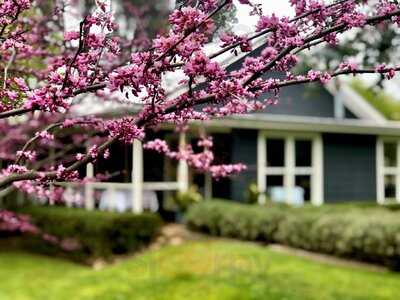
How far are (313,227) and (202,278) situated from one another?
2.82 metres

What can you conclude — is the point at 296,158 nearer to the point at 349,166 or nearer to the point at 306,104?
the point at 349,166

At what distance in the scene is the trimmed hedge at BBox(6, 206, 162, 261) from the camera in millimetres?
11391

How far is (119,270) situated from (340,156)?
8.65 meters

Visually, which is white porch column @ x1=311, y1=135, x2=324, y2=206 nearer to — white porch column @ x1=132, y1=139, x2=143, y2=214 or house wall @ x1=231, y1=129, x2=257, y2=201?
house wall @ x1=231, y1=129, x2=257, y2=201

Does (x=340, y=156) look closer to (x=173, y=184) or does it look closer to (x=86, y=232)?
(x=173, y=184)

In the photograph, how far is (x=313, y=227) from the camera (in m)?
10.6

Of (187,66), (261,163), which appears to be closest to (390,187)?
(261,163)

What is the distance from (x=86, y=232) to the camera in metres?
11.7

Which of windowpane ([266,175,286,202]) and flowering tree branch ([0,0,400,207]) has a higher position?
flowering tree branch ([0,0,400,207])

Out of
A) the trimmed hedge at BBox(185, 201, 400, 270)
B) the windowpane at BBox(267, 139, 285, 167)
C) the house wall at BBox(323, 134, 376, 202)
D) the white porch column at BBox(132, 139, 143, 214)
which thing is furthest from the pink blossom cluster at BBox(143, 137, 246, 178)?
the house wall at BBox(323, 134, 376, 202)

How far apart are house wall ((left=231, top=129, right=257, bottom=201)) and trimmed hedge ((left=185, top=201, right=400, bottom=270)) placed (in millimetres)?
1749

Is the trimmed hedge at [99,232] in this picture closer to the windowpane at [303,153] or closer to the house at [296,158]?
the house at [296,158]

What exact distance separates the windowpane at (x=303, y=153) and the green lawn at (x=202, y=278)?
5.35 m

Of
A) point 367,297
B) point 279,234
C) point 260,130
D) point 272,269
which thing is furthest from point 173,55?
point 260,130
